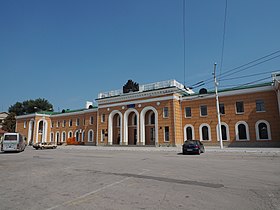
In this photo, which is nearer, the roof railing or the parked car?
the parked car

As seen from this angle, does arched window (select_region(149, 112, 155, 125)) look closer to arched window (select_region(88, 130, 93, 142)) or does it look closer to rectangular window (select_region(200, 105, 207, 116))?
rectangular window (select_region(200, 105, 207, 116))

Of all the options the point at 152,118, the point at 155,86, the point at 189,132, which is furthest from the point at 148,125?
the point at 189,132

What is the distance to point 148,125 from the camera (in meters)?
38.8

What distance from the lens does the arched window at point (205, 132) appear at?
108ft

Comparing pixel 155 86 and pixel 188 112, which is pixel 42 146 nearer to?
pixel 155 86

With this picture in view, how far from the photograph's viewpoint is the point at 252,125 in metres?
29.6

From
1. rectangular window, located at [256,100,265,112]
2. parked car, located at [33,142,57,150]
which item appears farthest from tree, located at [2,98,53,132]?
rectangular window, located at [256,100,265,112]

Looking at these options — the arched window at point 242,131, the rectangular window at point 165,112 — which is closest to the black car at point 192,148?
the arched window at point 242,131

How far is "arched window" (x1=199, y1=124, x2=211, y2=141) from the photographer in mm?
32859

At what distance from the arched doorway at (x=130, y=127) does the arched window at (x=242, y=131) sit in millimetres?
17185

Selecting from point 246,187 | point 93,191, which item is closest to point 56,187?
point 93,191

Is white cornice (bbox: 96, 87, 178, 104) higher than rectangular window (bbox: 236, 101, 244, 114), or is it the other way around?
white cornice (bbox: 96, 87, 178, 104)

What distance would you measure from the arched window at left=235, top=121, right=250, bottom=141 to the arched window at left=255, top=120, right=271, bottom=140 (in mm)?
1347

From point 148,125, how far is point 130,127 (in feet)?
13.5
